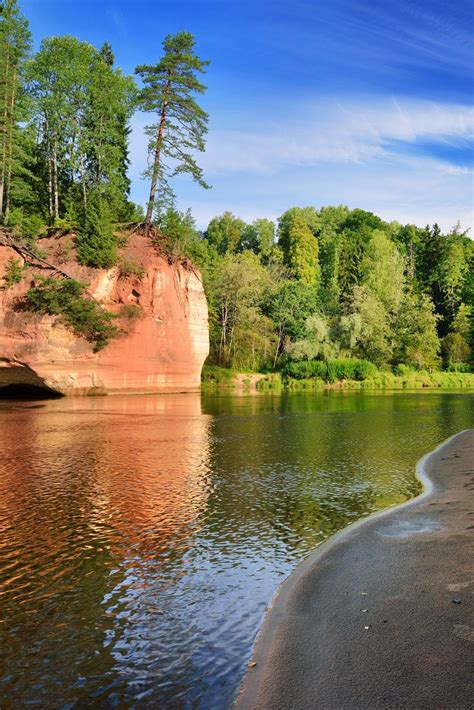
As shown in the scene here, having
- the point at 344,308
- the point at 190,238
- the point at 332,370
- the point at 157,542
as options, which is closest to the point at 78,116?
the point at 190,238

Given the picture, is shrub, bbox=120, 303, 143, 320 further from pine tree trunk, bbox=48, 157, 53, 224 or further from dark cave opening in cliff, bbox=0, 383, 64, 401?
pine tree trunk, bbox=48, 157, 53, 224

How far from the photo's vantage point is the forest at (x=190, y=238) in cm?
4325

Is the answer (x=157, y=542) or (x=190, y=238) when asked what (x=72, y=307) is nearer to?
(x=190, y=238)

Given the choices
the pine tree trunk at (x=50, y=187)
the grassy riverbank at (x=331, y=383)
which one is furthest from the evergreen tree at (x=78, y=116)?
the grassy riverbank at (x=331, y=383)

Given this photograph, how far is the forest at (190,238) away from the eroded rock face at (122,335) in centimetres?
144

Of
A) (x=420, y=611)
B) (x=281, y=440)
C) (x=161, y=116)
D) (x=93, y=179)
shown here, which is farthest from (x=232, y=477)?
(x=93, y=179)

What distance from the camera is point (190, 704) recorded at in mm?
4078

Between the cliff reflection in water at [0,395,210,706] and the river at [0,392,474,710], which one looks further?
the cliff reflection in water at [0,395,210,706]

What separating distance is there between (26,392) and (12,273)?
33.0 feet

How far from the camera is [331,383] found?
5934cm

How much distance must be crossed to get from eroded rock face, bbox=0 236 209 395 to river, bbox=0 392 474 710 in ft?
57.0

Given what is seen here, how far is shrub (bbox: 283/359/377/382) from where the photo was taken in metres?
60.2

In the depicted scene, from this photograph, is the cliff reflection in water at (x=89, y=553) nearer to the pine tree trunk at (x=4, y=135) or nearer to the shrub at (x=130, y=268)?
the shrub at (x=130, y=268)

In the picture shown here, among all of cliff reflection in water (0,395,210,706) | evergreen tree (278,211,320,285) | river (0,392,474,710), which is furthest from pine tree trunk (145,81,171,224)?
evergreen tree (278,211,320,285)
